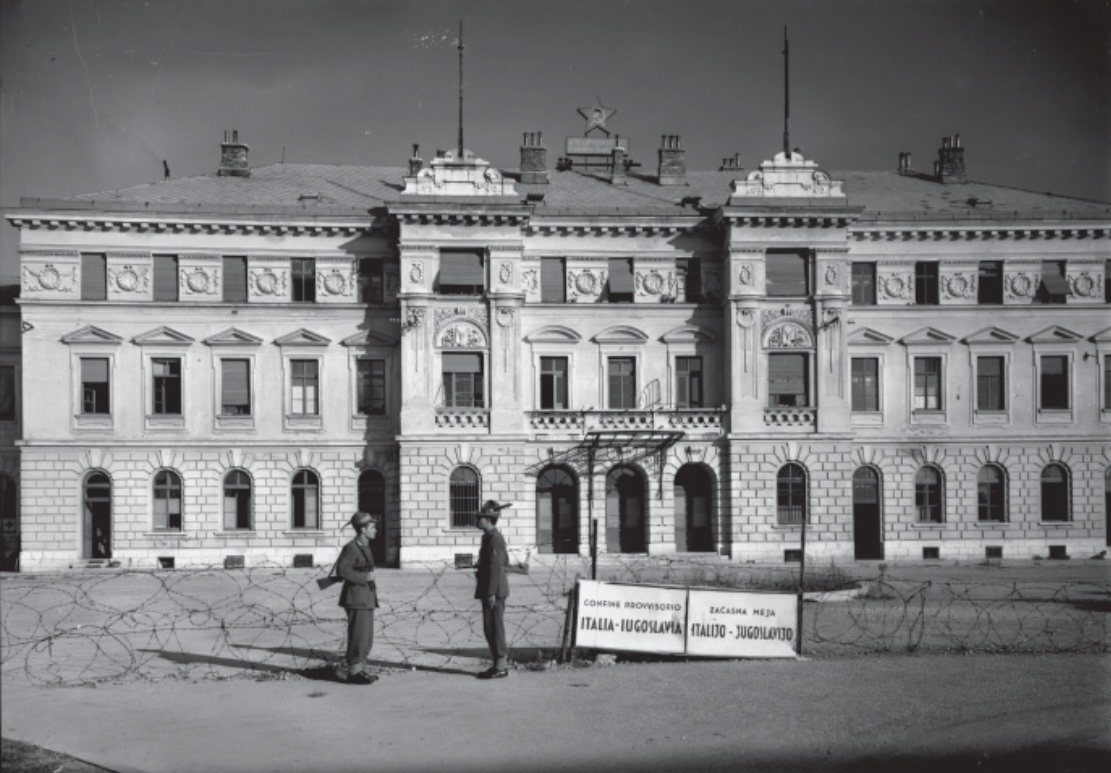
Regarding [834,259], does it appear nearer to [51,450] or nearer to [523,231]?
[523,231]

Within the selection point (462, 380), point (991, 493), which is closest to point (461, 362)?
point (462, 380)

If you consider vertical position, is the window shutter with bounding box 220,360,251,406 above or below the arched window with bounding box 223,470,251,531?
above

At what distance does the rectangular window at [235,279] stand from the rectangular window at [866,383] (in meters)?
22.5

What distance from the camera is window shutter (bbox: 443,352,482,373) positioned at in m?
39.6

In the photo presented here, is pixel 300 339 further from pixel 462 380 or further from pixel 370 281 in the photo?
pixel 462 380

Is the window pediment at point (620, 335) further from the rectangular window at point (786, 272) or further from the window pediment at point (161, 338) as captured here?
the window pediment at point (161, 338)

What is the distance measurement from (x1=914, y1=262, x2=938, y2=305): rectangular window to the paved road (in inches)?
1091

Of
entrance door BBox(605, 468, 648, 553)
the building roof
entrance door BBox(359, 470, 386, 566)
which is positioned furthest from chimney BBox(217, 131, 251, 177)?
entrance door BBox(605, 468, 648, 553)

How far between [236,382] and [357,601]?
1069 inches

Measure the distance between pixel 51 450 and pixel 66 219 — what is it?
314 inches

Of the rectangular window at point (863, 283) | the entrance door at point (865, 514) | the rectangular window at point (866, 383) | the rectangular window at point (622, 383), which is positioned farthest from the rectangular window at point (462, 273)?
the entrance door at point (865, 514)

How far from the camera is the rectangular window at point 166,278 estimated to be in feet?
130

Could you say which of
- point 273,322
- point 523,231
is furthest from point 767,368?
point 273,322

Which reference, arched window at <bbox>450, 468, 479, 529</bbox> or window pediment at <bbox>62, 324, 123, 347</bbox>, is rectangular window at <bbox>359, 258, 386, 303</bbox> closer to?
arched window at <bbox>450, 468, 479, 529</bbox>
